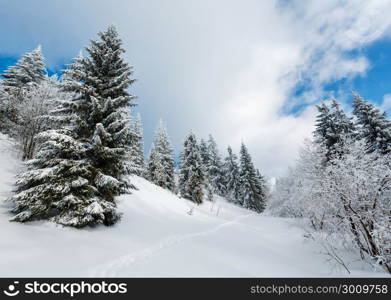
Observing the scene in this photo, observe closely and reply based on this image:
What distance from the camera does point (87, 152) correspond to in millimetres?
10555

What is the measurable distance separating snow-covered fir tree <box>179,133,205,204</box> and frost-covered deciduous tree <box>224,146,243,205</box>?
48.6 ft

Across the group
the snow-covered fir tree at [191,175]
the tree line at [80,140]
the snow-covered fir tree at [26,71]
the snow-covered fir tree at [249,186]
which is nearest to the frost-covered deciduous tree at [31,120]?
the tree line at [80,140]

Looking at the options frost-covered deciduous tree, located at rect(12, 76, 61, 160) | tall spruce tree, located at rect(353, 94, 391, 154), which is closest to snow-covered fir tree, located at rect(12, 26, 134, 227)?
frost-covered deciduous tree, located at rect(12, 76, 61, 160)

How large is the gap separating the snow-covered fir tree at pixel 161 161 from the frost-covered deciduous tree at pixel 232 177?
50.2 feet

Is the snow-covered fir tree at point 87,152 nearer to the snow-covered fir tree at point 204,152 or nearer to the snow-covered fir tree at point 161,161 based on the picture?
the snow-covered fir tree at point 161,161

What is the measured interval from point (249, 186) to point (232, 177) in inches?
189

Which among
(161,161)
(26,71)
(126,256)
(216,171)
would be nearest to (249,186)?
(216,171)

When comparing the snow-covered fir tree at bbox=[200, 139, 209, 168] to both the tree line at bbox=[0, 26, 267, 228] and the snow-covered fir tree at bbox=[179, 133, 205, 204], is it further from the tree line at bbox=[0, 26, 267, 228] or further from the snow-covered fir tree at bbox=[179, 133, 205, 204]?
the tree line at bbox=[0, 26, 267, 228]

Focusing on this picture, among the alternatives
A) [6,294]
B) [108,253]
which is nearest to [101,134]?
[108,253]

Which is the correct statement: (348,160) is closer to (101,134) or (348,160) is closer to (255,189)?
(101,134)

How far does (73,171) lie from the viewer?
9.23m

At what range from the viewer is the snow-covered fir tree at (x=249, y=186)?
4266 cm

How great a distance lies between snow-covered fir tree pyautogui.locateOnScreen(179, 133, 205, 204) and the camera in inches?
1258

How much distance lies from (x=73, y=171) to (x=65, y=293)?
6.01 m
